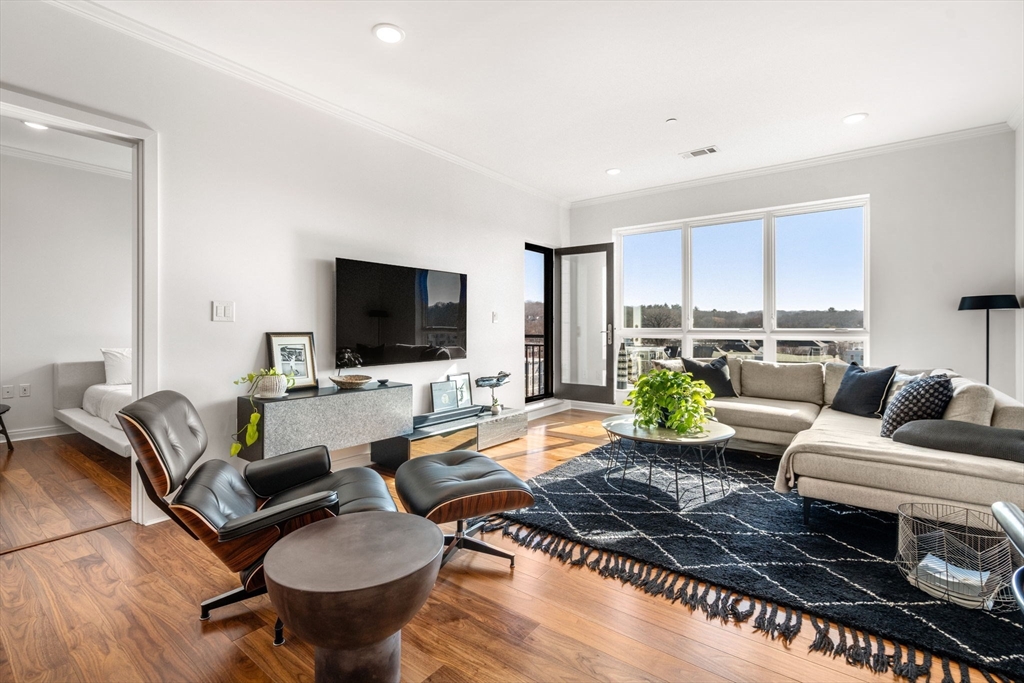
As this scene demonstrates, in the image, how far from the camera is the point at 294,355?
10.9 feet

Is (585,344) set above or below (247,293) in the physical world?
below

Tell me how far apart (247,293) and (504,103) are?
2194mm

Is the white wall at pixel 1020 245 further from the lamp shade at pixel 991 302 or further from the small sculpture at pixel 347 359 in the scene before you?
the small sculpture at pixel 347 359

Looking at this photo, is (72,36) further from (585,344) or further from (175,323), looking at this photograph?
(585,344)

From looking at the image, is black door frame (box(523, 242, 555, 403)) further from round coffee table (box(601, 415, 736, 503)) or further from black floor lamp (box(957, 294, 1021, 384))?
black floor lamp (box(957, 294, 1021, 384))

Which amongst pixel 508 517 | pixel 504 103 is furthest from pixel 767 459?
pixel 504 103

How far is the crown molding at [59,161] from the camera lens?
14.3ft

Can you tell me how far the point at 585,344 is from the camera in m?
6.10

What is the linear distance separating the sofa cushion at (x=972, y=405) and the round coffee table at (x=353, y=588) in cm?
293

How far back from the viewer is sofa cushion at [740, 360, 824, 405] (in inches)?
169

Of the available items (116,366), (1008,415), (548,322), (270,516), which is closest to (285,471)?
(270,516)

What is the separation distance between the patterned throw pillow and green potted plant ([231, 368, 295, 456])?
367cm

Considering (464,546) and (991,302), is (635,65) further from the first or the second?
(991,302)

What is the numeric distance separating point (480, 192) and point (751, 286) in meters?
3.03
